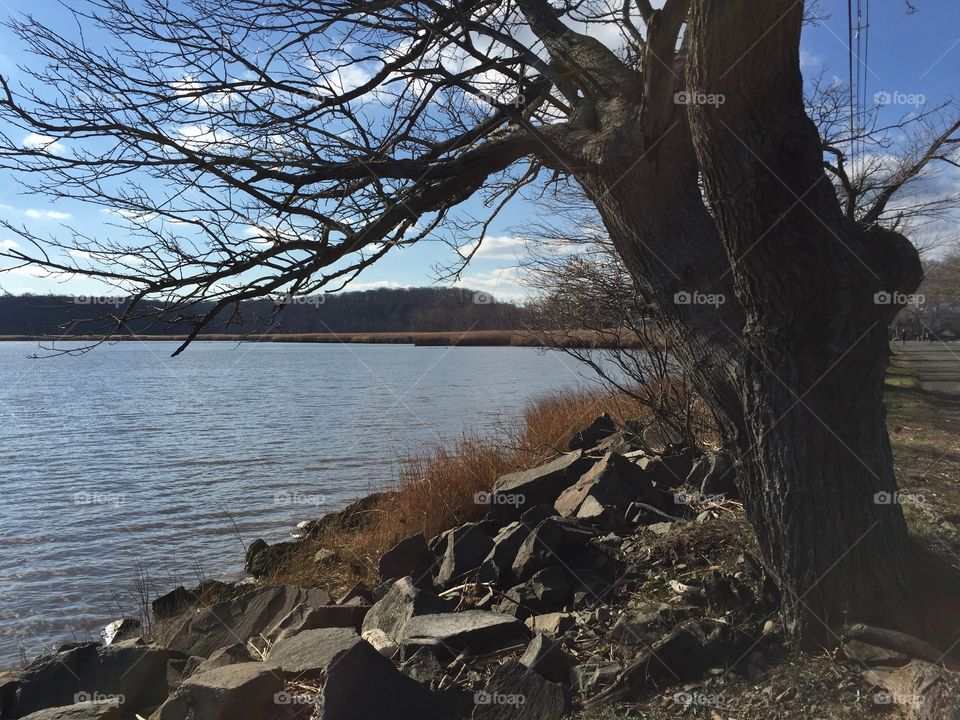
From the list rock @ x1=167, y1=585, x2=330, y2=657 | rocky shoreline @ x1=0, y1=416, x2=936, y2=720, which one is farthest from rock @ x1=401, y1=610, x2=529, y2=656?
rock @ x1=167, y1=585, x2=330, y2=657

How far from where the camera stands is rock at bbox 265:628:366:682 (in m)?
4.66

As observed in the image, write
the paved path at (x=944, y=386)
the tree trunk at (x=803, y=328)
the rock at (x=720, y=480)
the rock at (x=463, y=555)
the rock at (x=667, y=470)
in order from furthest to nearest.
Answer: the paved path at (x=944, y=386) < the rock at (x=667, y=470) < the rock at (x=463, y=555) < the rock at (x=720, y=480) < the tree trunk at (x=803, y=328)

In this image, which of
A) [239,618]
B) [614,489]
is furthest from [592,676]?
[239,618]

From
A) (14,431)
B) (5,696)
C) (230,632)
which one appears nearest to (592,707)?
(230,632)

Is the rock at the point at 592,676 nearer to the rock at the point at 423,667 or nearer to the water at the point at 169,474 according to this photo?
the rock at the point at 423,667

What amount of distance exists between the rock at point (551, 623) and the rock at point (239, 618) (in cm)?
237

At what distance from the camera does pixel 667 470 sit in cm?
767

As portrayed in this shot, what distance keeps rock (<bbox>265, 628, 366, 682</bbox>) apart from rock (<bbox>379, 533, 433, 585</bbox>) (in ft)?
6.45

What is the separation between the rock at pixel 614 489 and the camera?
6.66 metres

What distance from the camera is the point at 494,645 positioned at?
4.73 meters

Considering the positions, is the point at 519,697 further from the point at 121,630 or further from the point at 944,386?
the point at 944,386

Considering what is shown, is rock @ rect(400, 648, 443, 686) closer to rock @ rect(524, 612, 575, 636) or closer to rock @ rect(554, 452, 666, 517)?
rock @ rect(524, 612, 575, 636)

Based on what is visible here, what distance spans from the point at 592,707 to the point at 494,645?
1.04 metres

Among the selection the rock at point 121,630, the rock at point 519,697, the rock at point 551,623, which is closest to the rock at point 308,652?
the rock at point 519,697
